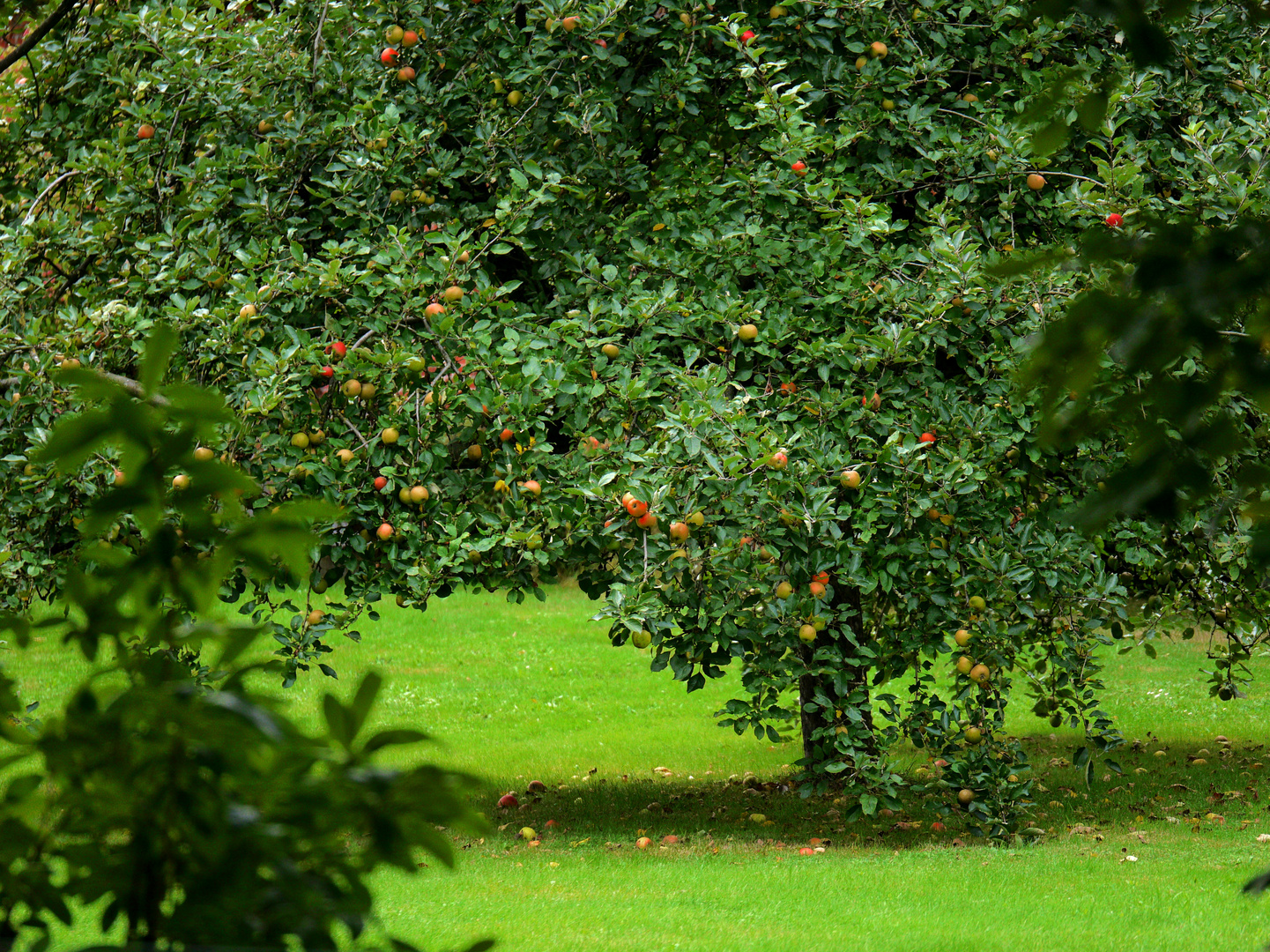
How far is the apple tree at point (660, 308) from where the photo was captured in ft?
16.8

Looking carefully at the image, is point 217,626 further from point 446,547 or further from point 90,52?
point 90,52

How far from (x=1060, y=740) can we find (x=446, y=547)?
18.0 ft

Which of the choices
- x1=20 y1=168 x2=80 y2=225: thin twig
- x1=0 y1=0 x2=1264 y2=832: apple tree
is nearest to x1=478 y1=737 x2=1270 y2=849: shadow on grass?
x1=0 y1=0 x2=1264 y2=832: apple tree

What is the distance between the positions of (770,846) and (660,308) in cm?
275

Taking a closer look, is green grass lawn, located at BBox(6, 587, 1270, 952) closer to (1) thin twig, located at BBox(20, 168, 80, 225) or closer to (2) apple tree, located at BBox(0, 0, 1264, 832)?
(2) apple tree, located at BBox(0, 0, 1264, 832)

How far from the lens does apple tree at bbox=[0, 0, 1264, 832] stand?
5.13 m

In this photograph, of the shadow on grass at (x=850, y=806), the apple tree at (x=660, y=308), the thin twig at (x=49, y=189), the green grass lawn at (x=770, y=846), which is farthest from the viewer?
the shadow on grass at (x=850, y=806)

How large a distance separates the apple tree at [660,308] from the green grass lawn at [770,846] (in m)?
0.59

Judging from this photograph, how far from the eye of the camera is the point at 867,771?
5527mm

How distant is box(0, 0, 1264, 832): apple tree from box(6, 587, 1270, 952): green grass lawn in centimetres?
59

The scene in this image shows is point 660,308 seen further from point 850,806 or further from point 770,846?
point 770,846

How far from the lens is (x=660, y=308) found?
5.45m

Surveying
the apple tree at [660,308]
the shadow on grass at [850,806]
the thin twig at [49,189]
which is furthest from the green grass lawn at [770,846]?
the thin twig at [49,189]

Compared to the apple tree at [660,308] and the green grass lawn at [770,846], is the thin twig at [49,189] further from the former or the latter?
the green grass lawn at [770,846]
